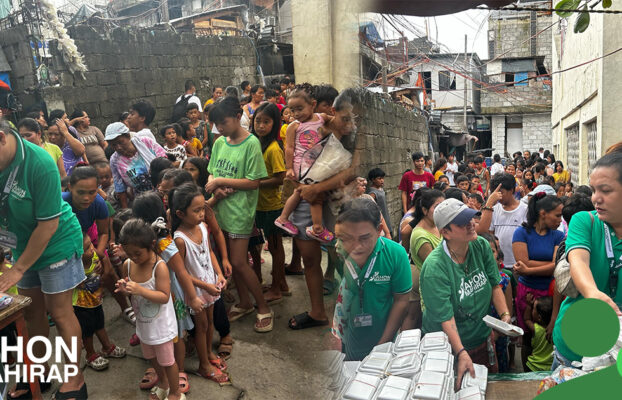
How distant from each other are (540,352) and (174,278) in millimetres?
1850

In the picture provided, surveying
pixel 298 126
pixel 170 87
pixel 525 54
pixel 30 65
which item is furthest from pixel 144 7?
pixel 298 126

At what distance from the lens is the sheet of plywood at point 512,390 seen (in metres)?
1.51

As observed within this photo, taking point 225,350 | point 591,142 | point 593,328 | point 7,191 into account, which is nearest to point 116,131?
point 7,191

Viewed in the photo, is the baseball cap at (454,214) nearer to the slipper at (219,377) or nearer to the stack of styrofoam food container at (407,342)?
the stack of styrofoam food container at (407,342)

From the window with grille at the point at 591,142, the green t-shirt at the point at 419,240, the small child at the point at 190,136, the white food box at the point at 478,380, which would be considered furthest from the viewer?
the window with grille at the point at 591,142

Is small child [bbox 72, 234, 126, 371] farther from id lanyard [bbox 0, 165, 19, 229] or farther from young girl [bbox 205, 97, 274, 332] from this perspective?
young girl [bbox 205, 97, 274, 332]

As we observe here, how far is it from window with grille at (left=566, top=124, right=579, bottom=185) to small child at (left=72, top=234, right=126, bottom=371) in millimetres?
6603

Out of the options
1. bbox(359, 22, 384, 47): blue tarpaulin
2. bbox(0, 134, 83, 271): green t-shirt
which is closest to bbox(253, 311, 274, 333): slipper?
bbox(0, 134, 83, 271): green t-shirt

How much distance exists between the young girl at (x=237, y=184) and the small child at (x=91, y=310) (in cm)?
72

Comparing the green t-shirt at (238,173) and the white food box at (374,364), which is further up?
the green t-shirt at (238,173)

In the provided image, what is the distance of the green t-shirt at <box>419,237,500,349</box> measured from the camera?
1.57 metres

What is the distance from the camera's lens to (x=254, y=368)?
7.59ft

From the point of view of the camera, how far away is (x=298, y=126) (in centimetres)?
101

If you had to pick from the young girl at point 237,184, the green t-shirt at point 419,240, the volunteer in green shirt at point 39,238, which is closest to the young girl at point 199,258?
the young girl at point 237,184
